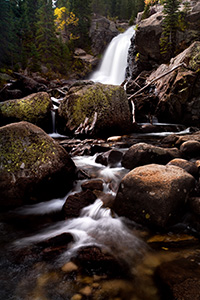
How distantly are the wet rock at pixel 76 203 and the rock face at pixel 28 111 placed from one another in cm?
654

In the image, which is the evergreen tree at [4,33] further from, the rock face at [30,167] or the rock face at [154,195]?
the rock face at [154,195]

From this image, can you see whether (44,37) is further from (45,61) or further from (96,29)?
(96,29)

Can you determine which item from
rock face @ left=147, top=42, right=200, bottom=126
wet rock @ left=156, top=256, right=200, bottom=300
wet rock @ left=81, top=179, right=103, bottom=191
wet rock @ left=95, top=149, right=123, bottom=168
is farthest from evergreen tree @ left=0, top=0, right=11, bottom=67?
wet rock @ left=156, top=256, right=200, bottom=300

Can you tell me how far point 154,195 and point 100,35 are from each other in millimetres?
45397

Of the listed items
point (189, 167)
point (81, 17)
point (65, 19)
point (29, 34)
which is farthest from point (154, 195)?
point (65, 19)

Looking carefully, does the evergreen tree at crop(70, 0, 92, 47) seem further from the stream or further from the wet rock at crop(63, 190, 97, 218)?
the stream

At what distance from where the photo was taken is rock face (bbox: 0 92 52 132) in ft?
→ 29.3

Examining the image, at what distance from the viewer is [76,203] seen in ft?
11.5

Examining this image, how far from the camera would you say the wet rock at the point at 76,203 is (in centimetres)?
335

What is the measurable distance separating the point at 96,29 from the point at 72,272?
47780 millimetres

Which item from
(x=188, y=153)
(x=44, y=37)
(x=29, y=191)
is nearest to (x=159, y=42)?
(x=188, y=153)

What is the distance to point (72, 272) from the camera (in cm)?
212

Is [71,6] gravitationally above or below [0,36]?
above

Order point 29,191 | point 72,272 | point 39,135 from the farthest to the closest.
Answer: point 39,135 → point 29,191 → point 72,272
